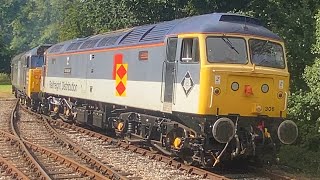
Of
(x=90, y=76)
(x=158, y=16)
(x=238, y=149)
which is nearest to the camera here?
(x=238, y=149)

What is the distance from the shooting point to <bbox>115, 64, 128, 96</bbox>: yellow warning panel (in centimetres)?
1426

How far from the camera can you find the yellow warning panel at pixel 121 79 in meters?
14.3

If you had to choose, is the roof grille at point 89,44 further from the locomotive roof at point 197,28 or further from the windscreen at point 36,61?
the windscreen at point 36,61

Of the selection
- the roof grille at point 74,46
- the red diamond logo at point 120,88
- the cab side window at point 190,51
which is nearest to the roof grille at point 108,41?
the red diamond logo at point 120,88

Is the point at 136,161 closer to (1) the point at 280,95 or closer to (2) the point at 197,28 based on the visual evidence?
(2) the point at 197,28

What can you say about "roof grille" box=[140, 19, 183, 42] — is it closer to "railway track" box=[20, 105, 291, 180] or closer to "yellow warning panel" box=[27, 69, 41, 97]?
"railway track" box=[20, 105, 291, 180]

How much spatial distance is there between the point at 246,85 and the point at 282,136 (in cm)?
136

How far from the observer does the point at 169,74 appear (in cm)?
1166

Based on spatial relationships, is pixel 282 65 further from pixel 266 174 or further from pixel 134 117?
pixel 134 117

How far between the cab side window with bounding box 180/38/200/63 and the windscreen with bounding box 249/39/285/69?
1.24m

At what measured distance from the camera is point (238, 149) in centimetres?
1044

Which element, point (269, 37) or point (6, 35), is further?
point (6, 35)

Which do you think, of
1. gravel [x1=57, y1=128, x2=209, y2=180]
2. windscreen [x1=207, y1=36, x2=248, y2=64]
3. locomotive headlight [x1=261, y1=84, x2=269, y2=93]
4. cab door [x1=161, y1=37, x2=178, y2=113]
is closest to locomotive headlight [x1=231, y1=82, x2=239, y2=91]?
windscreen [x1=207, y1=36, x2=248, y2=64]

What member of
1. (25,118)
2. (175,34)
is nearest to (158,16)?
(25,118)
